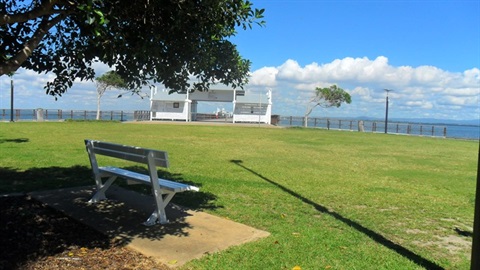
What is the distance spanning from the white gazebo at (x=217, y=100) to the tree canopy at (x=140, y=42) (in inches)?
1703

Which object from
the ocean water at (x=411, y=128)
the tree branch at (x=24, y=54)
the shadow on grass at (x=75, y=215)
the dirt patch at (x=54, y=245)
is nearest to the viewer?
the tree branch at (x=24, y=54)

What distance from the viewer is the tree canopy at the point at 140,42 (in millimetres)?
4066

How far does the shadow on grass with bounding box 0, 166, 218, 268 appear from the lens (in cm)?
478

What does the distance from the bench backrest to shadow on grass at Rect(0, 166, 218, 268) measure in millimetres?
822

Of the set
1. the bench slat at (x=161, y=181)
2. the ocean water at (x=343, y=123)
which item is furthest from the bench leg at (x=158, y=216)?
the ocean water at (x=343, y=123)

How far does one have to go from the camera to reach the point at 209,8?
4328mm

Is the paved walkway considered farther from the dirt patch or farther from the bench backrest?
the bench backrest

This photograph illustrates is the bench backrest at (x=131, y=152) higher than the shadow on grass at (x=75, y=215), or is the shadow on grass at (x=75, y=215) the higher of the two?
the bench backrest at (x=131, y=152)

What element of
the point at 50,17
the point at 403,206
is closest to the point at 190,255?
the point at 50,17

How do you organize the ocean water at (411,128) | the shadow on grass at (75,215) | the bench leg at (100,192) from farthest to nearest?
the ocean water at (411,128), the bench leg at (100,192), the shadow on grass at (75,215)

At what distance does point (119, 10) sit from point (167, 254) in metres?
2.50

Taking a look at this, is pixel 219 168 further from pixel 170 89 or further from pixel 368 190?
pixel 170 89

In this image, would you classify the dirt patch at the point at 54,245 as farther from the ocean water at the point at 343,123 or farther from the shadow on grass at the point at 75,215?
the ocean water at the point at 343,123

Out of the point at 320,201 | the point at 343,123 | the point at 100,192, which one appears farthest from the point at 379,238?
the point at 343,123
